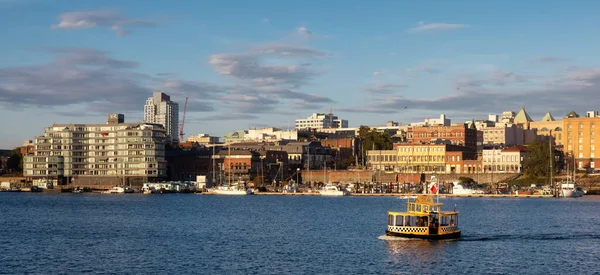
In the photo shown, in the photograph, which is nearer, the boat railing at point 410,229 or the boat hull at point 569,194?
the boat railing at point 410,229

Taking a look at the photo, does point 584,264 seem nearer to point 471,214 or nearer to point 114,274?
point 114,274

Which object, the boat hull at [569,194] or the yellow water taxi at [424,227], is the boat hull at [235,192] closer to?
the boat hull at [569,194]

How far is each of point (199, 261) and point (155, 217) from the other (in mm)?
45703

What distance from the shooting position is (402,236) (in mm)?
70312

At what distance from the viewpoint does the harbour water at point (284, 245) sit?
57.3m

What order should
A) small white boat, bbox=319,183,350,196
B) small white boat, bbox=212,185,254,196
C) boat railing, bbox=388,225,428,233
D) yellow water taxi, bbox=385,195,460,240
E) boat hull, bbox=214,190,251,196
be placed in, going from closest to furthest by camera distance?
1. boat railing, bbox=388,225,428,233
2. yellow water taxi, bbox=385,195,460,240
3. small white boat, bbox=319,183,350,196
4. boat hull, bbox=214,190,251,196
5. small white boat, bbox=212,185,254,196

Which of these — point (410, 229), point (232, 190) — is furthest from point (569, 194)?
point (410, 229)

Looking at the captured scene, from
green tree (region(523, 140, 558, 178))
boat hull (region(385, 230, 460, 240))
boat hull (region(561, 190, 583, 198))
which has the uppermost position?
green tree (region(523, 140, 558, 178))

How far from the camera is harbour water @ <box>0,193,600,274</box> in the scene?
57312 mm

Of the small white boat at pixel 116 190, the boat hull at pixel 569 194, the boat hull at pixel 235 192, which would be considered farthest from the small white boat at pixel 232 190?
the boat hull at pixel 569 194

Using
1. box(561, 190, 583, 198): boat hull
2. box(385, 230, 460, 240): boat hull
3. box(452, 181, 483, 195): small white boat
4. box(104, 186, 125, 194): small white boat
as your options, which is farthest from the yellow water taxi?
box(104, 186, 125, 194): small white boat

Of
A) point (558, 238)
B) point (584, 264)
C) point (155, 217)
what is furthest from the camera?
point (155, 217)

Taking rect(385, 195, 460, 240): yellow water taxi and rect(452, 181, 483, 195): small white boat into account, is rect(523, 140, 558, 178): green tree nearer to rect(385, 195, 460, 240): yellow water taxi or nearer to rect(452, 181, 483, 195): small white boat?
rect(452, 181, 483, 195): small white boat

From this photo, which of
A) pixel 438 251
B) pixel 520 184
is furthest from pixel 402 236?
pixel 520 184
